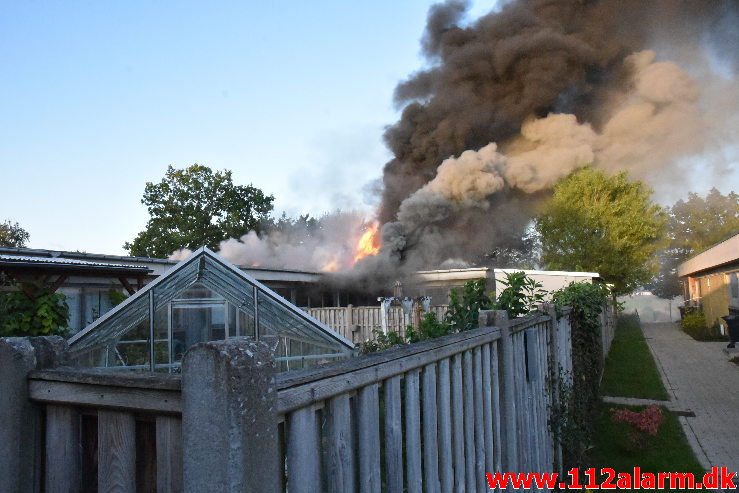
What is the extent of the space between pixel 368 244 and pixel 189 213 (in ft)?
52.7

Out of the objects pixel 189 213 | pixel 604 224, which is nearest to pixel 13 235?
pixel 189 213

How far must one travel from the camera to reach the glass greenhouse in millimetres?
8312

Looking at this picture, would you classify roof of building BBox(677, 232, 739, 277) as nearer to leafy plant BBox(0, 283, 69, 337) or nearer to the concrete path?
the concrete path

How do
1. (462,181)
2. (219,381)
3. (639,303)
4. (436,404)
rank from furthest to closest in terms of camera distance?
(639,303) → (462,181) → (436,404) → (219,381)

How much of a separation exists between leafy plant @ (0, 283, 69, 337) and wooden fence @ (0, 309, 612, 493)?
6430mm

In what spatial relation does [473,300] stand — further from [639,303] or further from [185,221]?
[639,303]

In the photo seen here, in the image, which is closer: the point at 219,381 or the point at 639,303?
the point at 219,381

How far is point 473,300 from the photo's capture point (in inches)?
213

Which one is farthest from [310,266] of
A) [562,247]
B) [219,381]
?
[219,381]

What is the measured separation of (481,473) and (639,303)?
6855 centimetres

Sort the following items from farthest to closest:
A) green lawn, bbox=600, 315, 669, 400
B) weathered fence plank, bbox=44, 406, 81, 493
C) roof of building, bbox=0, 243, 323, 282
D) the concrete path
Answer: roof of building, bbox=0, 243, 323, 282 < green lawn, bbox=600, 315, 669, 400 < the concrete path < weathered fence plank, bbox=44, 406, 81, 493

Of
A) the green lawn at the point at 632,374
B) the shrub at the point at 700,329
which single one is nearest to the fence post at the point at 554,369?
the green lawn at the point at 632,374

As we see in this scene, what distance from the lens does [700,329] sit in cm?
2291

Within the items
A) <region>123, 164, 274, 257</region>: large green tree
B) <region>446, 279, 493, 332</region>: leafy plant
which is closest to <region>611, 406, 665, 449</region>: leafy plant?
<region>446, 279, 493, 332</region>: leafy plant
